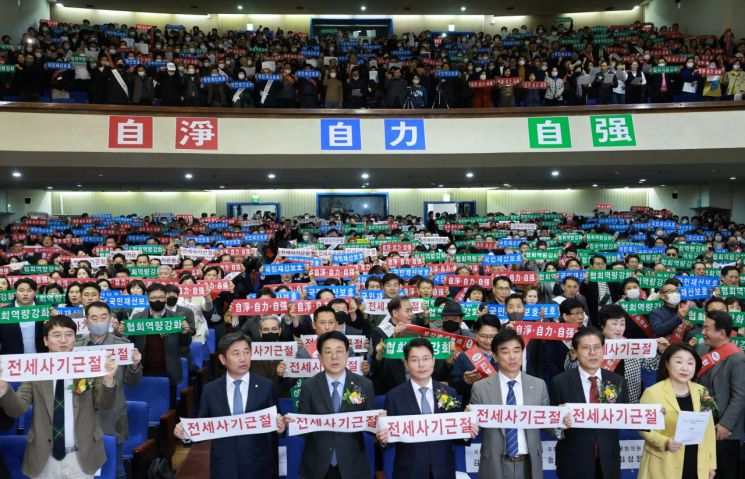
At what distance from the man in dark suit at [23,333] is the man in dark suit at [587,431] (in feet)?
13.4

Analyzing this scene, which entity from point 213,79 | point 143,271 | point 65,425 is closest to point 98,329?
point 65,425

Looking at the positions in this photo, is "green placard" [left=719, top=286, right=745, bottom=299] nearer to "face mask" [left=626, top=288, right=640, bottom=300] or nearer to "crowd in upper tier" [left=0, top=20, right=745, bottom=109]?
"face mask" [left=626, top=288, right=640, bottom=300]

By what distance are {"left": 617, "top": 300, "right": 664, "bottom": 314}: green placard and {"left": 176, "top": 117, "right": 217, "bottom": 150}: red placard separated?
833cm

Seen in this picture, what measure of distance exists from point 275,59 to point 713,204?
12.7m

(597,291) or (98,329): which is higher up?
(597,291)

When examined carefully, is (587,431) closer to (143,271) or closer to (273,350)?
(273,350)

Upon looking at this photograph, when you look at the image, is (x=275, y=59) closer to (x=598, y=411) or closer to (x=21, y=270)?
(x=21, y=270)

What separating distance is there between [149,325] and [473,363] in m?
2.38

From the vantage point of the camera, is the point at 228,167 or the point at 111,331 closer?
the point at 111,331

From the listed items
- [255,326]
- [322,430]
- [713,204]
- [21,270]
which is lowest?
[322,430]

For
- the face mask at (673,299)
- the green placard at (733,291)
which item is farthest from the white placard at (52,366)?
the green placard at (733,291)

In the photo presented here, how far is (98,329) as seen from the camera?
4.18 metres

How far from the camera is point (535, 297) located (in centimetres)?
565

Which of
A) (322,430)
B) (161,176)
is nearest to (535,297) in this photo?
(322,430)
